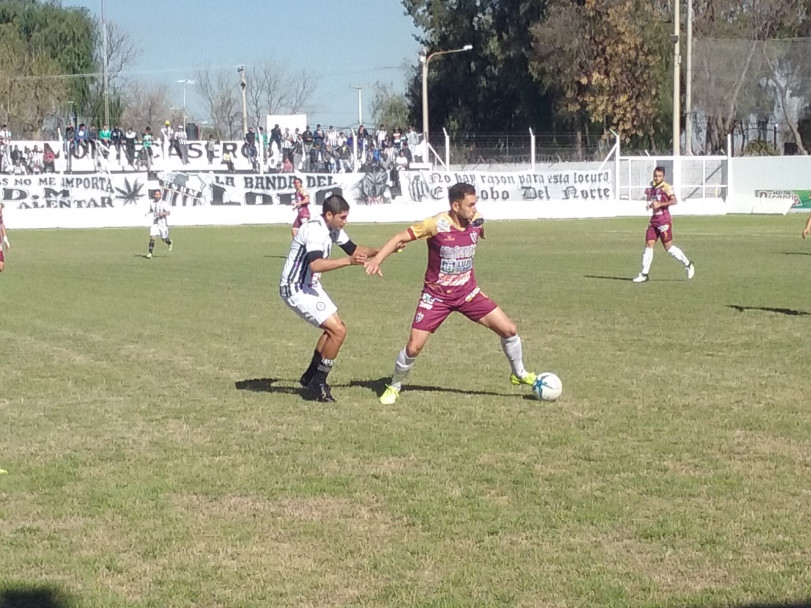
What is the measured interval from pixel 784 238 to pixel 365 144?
21.9 metres

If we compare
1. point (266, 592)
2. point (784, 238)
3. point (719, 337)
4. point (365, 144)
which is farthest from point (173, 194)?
point (266, 592)

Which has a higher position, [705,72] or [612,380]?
[705,72]

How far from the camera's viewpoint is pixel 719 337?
12461mm

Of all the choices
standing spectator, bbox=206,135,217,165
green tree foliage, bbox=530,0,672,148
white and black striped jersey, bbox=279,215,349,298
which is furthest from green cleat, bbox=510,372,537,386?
green tree foliage, bbox=530,0,672,148

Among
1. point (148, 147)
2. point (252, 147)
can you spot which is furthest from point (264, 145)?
point (148, 147)

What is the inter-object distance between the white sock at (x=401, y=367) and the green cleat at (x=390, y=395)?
0.03 meters

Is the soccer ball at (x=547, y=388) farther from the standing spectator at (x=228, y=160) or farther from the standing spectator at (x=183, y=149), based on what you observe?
the standing spectator at (x=183, y=149)

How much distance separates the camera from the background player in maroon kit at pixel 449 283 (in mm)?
8859

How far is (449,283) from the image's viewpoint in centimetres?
909

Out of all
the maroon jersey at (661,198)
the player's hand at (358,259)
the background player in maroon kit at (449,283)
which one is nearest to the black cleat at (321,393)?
the background player in maroon kit at (449,283)

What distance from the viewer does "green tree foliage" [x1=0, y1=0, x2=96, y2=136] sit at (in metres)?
65.2

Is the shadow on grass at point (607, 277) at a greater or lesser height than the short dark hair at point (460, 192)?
lesser

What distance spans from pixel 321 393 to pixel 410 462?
7.27ft

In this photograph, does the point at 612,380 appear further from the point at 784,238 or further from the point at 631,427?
the point at 784,238
